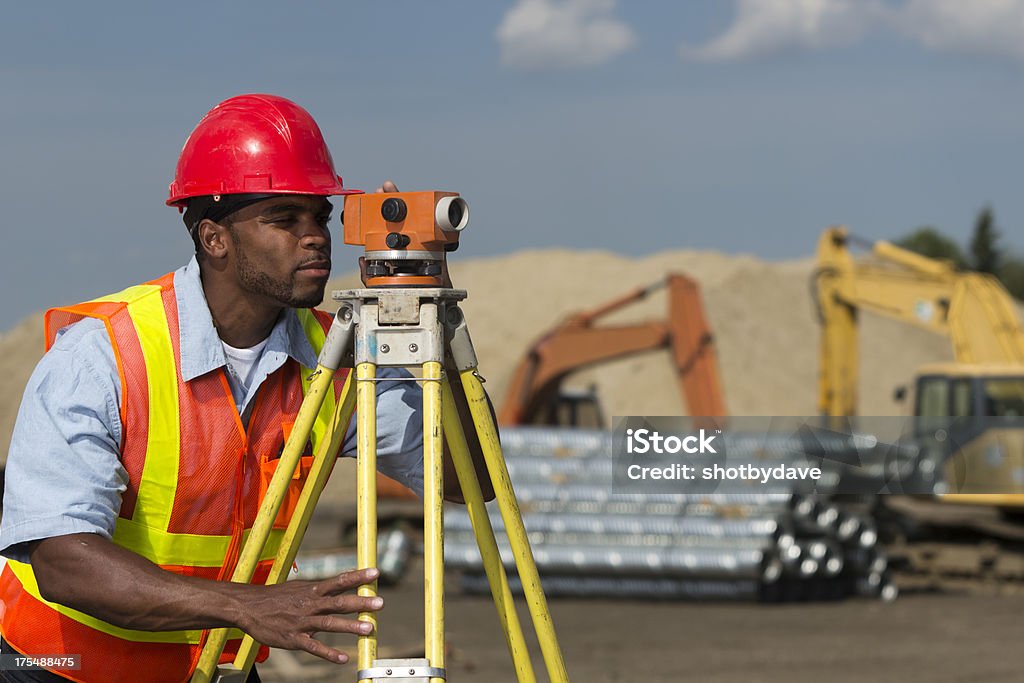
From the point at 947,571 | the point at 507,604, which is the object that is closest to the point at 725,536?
the point at 947,571

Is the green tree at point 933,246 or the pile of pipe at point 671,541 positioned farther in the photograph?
the green tree at point 933,246

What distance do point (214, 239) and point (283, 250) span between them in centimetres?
16

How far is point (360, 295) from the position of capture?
2.48m

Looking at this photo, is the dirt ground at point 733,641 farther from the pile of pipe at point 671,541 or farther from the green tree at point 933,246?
the green tree at point 933,246

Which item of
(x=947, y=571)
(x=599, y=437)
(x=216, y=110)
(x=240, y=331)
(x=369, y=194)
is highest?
(x=216, y=110)

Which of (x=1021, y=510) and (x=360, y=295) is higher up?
(x=360, y=295)

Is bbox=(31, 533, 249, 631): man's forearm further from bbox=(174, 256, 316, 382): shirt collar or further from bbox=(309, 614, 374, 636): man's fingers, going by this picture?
bbox=(174, 256, 316, 382): shirt collar

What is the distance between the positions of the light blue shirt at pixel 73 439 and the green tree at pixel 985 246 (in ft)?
175

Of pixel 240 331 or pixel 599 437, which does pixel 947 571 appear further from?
pixel 240 331

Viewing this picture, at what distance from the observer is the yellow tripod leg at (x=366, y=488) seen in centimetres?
235

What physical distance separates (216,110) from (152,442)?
685mm

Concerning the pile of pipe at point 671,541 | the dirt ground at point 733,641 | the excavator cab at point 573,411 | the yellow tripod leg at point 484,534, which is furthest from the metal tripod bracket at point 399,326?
the excavator cab at point 573,411

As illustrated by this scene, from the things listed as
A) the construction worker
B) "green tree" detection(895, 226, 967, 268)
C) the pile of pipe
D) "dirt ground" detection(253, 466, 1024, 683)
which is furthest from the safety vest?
"green tree" detection(895, 226, 967, 268)

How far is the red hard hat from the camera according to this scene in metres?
2.69
